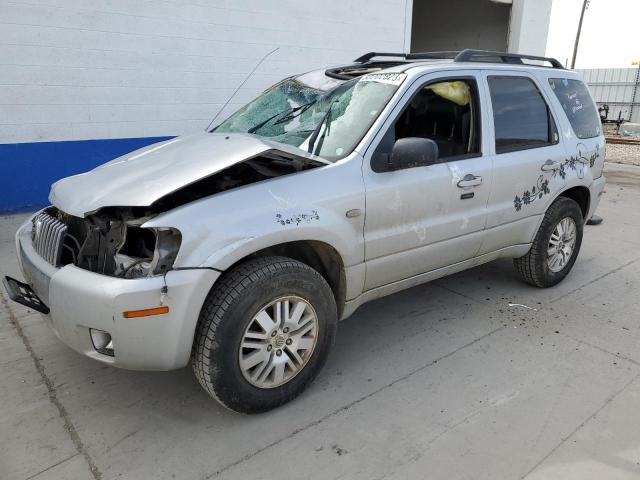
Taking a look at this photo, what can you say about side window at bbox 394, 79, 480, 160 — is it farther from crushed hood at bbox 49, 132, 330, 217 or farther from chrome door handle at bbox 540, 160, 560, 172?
crushed hood at bbox 49, 132, 330, 217

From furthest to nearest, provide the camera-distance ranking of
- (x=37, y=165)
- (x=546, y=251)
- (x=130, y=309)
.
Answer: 1. (x=37, y=165)
2. (x=546, y=251)
3. (x=130, y=309)

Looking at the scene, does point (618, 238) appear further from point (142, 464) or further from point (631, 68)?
point (631, 68)

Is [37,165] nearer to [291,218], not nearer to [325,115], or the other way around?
[325,115]

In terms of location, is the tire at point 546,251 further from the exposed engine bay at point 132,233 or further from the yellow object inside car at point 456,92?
the exposed engine bay at point 132,233

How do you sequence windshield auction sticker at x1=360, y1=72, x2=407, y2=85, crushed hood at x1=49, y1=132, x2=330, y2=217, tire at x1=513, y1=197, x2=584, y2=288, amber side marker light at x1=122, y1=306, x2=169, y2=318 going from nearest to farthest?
1. amber side marker light at x1=122, y1=306, x2=169, y2=318
2. crushed hood at x1=49, y1=132, x2=330, y2=217
3. windshield auction sticker at x1=360, y1=72, x2=407, y2=85
4. tire at x1=513, y1=197, x2=584, y2=288

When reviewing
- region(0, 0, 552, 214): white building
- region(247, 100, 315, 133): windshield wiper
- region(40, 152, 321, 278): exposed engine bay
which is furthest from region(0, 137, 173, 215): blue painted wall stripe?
region(247, 100, 315, 133): windshield wiper

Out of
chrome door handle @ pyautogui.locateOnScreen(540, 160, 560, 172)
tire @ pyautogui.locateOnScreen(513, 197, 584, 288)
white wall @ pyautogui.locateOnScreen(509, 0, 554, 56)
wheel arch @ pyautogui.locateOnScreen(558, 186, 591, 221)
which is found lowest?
tire @ pyautogui.locateOnScreen(513, 197, 584, 288)

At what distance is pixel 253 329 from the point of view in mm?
2695

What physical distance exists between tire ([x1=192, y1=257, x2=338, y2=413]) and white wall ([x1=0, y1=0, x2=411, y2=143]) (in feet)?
18.1

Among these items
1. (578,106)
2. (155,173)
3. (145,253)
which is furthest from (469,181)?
(145,253)

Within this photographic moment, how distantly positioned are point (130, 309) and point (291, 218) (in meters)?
0.91

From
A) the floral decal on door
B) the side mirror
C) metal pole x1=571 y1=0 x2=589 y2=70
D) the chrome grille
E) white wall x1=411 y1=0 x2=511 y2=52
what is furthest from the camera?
metal pole x1=571 y1=0 x2=589 y2=70

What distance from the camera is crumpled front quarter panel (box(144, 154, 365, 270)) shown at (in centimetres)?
242

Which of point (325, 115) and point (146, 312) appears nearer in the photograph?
point (146, 312)
